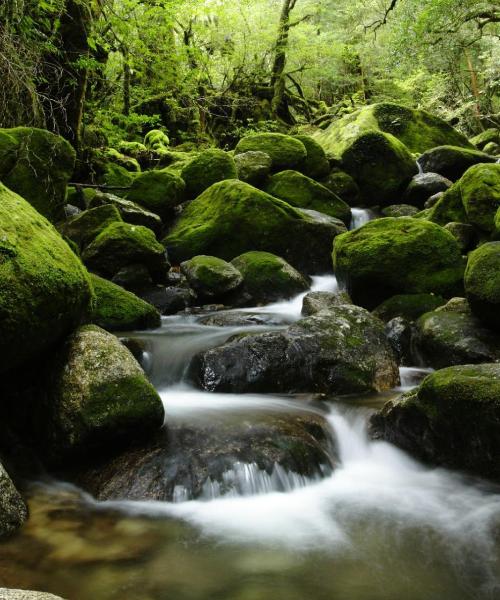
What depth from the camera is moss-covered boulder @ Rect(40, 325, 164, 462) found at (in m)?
3.88

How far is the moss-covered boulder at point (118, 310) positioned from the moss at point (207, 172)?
5.52 metres

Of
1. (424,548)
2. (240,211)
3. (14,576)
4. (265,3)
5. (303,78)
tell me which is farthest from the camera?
(303,78)

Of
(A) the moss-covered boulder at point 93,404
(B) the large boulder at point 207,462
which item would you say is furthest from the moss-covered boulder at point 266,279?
(A) the moss-covered boulder at point 93,404

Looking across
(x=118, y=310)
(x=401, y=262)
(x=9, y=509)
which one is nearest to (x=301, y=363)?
(x=401, y=262)

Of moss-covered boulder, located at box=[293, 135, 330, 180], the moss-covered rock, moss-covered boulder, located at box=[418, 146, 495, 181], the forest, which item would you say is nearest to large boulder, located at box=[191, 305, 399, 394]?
the forest

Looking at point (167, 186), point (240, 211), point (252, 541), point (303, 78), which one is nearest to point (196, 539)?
point (252, 541)

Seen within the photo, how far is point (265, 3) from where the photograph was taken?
20312mm

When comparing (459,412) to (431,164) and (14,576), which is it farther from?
(431,164)

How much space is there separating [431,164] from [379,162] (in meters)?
1.87

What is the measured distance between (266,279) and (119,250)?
8.68 feet

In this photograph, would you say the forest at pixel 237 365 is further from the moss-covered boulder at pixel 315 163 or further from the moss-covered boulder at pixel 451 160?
the moss-covered boulder at pixel 451 160

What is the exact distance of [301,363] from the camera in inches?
230

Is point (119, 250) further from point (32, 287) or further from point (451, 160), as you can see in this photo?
point (451, 160)

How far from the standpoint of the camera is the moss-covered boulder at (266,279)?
9.08 m
